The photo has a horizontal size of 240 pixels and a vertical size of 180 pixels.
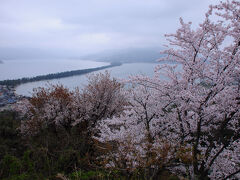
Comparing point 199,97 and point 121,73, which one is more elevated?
point 121,73

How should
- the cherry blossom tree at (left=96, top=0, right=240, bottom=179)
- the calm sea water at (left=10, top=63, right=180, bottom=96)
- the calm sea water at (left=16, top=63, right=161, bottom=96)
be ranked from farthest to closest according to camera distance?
the calm sea water at (left=16, top=63, right=161, bottom=96), the calm sea water at (left=10, top=63, right=180, bottom=96), the cherry blossom tree at (left=96, top=0, right=240, bottom=179)

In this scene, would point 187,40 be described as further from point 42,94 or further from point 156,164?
point 42,94

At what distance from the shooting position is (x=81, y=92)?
11.4m

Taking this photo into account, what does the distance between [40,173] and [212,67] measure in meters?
5.88

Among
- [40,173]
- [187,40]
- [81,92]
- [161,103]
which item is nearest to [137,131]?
[161,103]

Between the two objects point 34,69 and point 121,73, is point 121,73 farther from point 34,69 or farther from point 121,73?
point 34,69

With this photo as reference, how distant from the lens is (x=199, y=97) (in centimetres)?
392

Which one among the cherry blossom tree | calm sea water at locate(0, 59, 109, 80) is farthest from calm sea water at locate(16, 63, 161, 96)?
calm sea water at locate(0, 59, 109, 80)

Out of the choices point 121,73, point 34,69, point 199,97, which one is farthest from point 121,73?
point 34,69

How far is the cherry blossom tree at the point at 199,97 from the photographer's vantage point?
3879 mm

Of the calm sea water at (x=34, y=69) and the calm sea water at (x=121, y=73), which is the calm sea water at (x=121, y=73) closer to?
the calm sea water at (x=121, y=73)

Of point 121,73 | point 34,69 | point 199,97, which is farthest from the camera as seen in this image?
point 34,69

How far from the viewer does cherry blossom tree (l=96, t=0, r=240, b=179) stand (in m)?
3.88

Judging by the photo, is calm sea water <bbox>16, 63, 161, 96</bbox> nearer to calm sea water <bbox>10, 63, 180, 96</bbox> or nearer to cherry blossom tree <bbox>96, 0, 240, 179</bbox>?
calm sea water <bbox>10, 63, 180, 96</bbox>
